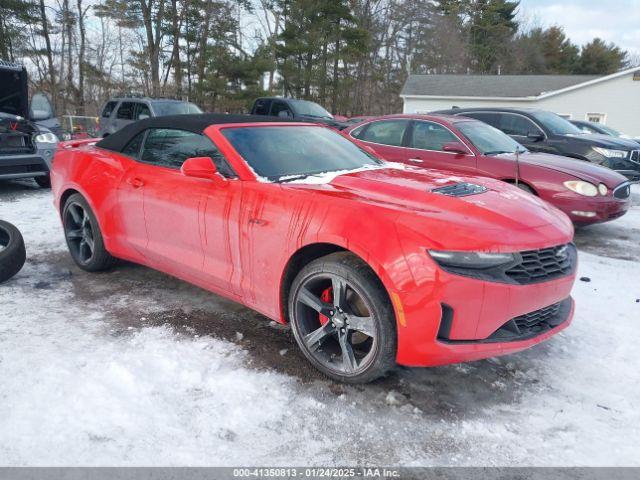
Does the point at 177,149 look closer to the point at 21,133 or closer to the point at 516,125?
the point at 21,133

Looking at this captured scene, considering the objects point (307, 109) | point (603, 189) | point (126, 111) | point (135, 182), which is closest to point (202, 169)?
point (135, 182)

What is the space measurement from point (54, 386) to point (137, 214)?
62.8 inches

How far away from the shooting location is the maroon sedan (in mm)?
5969

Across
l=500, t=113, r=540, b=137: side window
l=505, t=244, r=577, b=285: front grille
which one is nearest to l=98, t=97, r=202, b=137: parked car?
l=500, t=113, r=540, b=137: side window

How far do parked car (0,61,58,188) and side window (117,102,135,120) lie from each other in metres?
3.23

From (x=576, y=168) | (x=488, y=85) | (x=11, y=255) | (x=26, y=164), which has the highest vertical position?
(x=488, y=85)

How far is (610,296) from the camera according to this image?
4.25 m

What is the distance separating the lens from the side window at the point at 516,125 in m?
8.74

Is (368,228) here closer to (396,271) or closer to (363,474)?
(396,271)

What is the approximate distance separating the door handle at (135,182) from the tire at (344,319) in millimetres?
1731

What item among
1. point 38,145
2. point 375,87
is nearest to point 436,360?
point 38,145

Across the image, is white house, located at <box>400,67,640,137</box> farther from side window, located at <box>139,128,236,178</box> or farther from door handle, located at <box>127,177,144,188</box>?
door handle, located at <box>127,177,144,188</box>

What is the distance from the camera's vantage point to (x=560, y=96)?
83.0 feet

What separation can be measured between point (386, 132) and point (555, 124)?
375 centimetres
